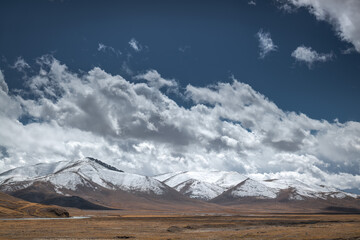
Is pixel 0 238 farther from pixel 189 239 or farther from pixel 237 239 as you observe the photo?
pixel 237 239

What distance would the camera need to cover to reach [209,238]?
67000 mm

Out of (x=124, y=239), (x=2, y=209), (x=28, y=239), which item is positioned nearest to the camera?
(x=28, y=239)

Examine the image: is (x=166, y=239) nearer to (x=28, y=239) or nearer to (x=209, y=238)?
(x=209, y=238)

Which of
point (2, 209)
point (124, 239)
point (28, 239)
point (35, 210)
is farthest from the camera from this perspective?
point (35, 210)

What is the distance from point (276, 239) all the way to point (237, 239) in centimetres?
725

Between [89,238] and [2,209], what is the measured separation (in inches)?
3788

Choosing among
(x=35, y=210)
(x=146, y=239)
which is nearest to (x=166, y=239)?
(x=146, y=239)

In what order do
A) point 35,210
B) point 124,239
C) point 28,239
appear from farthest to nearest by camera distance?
point 35,210 < point 124,239 < point 28,239

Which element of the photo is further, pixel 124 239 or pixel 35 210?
pixel 35 210

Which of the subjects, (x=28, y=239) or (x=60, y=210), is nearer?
(x=28, y=239)

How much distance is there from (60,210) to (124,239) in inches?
3769

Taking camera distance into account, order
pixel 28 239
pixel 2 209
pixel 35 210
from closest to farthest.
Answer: pixel 28 239, pixel 2 209, pixel 35 210

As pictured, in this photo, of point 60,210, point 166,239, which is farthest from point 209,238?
point 60,210

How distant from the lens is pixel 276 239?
64000 millimetres
